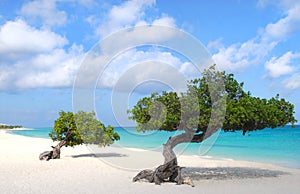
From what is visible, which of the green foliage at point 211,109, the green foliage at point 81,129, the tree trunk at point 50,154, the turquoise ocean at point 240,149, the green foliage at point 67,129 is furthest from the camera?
the turquoise ocean at point 240,149

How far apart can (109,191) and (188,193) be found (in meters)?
2.89

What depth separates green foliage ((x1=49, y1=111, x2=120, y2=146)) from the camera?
76.8 ft

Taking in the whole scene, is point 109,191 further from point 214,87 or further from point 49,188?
point 214,87

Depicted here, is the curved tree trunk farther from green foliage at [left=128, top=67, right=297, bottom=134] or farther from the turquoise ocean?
the turquoise ocean

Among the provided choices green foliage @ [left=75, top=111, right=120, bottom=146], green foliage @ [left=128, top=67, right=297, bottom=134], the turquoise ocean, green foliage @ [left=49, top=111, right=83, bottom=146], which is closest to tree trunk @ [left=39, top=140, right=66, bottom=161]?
green foliage @ [left=49, top=111, right=83, bottom=146]

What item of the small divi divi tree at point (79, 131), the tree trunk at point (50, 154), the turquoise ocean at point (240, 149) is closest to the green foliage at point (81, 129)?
the small divi divi tree at point (79, 131)

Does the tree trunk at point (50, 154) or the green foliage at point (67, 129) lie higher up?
the green foliage at point (67, 129)

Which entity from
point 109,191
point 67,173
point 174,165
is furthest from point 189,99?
point 67,173

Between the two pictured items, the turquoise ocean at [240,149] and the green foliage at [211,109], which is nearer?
the green foliage at [211,109]

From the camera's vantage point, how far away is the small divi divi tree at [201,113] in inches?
533

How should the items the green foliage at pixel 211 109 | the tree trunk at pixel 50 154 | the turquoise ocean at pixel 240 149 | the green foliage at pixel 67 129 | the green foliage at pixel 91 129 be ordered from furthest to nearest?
1. the turquoise ocean at pixel 240 149
2. the green foliage at pixel 67 129
3. the green foliage at pixel 91 129
4. the tree trunk at pixel 50 154
5. the green foliage at pixel 211 109

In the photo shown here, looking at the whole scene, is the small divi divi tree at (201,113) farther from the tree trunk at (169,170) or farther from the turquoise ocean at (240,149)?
the turquoise ocean at (240,149)

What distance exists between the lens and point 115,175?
16.4m

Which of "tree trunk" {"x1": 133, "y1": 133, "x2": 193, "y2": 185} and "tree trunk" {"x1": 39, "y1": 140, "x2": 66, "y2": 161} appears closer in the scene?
"tree trunk" {"x1": 133, "y1": 133, "x2": 193, "y2": 185}
